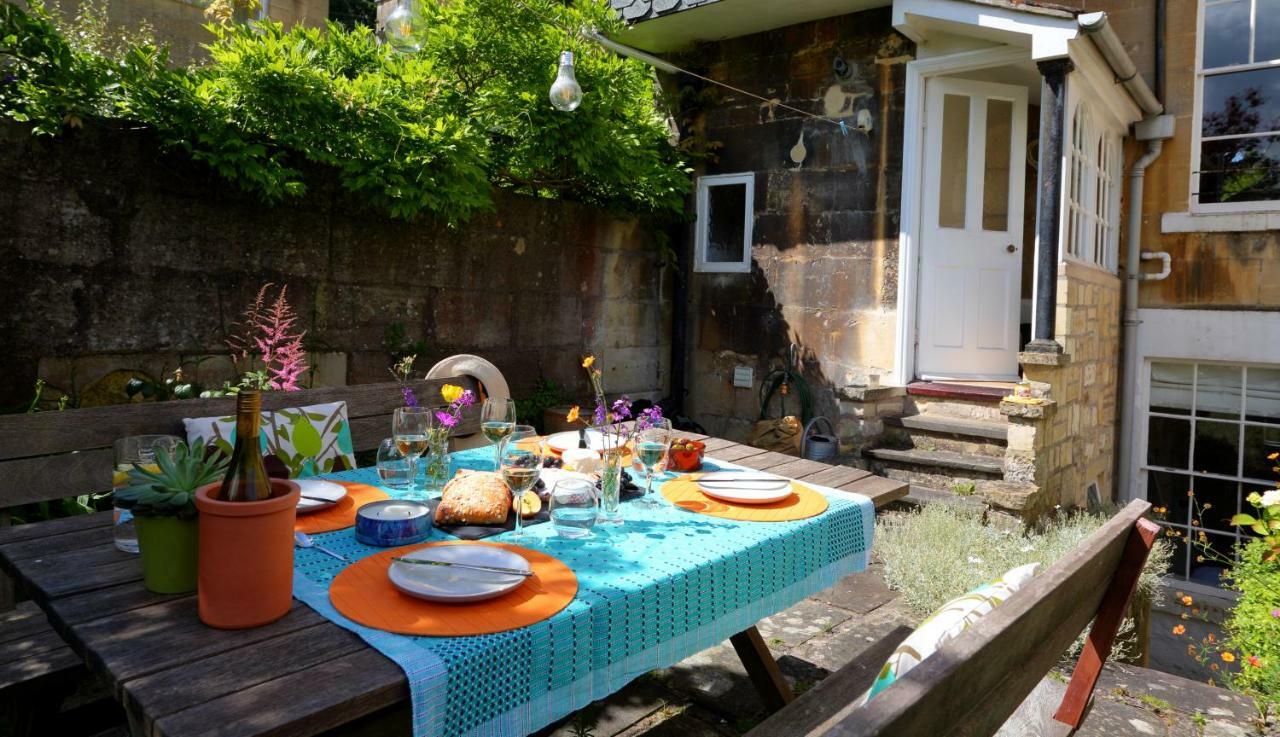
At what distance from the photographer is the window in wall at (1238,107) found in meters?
6.60

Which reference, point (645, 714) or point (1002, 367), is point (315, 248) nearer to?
point (645, 714)

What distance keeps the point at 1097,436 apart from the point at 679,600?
6.04m

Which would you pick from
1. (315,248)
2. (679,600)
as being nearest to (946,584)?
(679,600)

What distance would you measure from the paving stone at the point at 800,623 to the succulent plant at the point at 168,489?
2338mm

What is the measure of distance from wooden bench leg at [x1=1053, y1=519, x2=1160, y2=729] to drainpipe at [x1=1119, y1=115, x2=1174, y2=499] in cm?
601

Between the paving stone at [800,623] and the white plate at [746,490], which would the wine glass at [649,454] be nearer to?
the white plate at [746,490]

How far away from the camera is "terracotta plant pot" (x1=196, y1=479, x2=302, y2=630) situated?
137 cm

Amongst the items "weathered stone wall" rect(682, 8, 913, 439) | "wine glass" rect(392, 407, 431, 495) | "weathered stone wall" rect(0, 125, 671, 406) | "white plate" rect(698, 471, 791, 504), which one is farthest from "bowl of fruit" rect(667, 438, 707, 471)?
"weathered stone wall" rect(682, 8, 913, 439)

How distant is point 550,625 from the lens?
1.47m

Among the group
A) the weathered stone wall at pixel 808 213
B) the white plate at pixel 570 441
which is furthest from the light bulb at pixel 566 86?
the weathered stone wall at pixel 808 213

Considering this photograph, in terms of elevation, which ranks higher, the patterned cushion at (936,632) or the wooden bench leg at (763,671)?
the patterned cushion at (936,632)

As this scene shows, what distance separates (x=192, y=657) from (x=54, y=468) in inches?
70.0

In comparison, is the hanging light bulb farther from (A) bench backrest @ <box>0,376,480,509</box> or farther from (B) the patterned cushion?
(B) the patterned cushion

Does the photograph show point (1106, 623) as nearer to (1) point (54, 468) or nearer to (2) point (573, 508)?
(2) point (573, 508)
